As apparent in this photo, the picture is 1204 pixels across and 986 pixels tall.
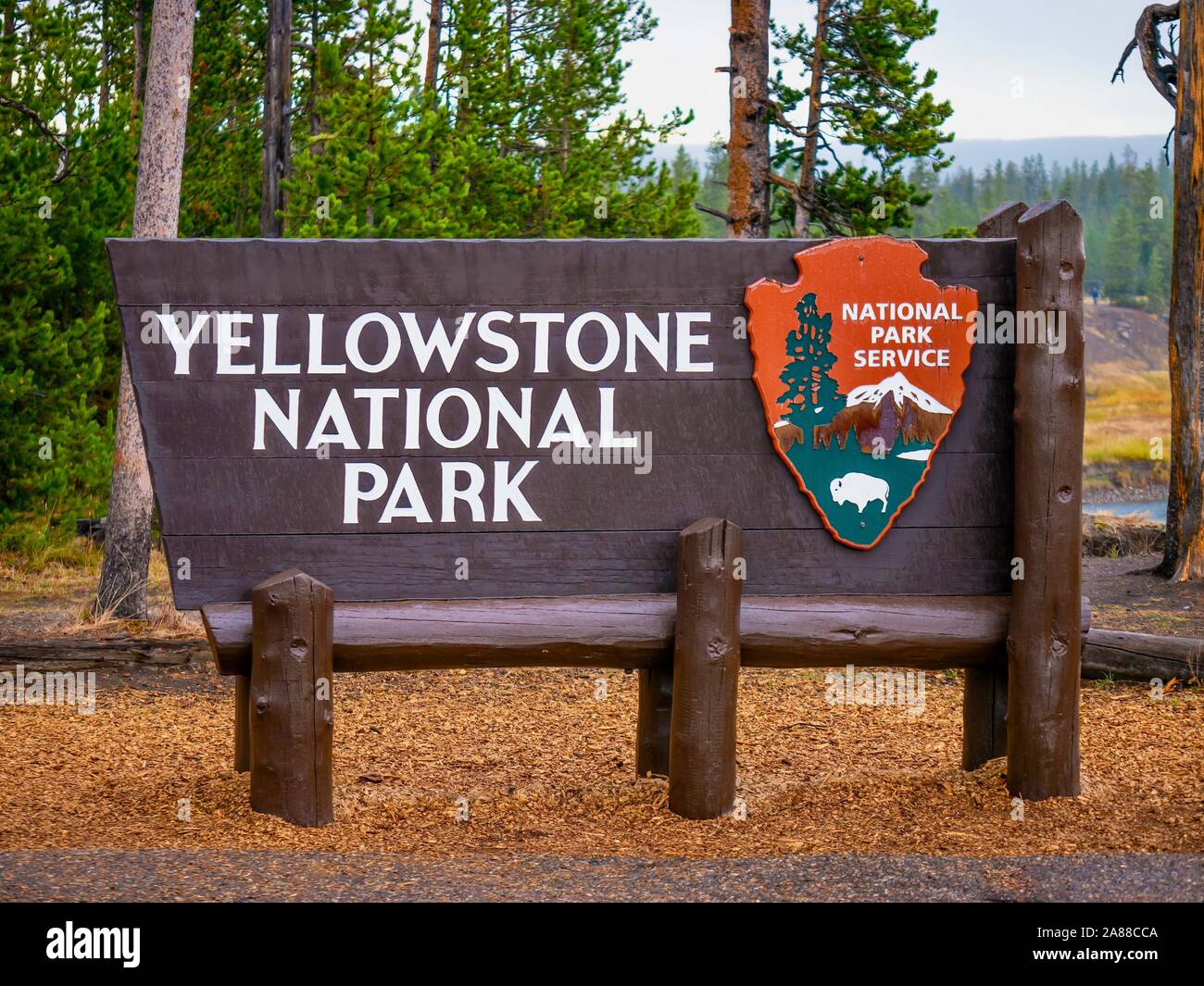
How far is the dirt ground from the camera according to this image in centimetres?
511

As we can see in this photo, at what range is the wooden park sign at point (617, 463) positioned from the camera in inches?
205

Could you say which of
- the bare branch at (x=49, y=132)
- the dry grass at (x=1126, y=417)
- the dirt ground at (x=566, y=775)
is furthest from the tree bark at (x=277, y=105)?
the dry grass at (x=1126, y=417)

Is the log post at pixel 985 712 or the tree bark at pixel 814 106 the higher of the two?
the tree bark at pixel 814 106

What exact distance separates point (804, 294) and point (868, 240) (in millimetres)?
360

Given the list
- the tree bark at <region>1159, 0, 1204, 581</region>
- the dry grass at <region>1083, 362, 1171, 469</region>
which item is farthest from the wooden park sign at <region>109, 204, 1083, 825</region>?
the dry grass at <region>1083, 362, 1171, 469</region>

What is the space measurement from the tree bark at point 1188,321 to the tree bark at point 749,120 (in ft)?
12.0

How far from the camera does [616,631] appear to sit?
210 inches

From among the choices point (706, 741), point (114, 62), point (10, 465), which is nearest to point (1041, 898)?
point (706, 741)

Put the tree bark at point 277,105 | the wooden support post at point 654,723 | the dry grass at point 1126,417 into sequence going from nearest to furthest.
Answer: the wooden support post at point 654,723
the tree bark at point 277,105
the dry grass at point 1126,417

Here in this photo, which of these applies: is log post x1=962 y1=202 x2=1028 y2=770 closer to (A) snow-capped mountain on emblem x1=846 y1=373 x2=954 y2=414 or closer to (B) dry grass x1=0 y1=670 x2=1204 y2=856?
(B) dry grass x1=0 y1=670 x2=1204 y2=856

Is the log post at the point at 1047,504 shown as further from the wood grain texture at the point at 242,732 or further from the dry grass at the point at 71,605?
the dry grass at the point at 71,605

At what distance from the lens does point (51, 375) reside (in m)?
13.8

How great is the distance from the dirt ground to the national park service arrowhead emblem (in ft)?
4.12

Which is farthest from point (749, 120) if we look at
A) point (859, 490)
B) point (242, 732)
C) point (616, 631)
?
point (242, 732)
